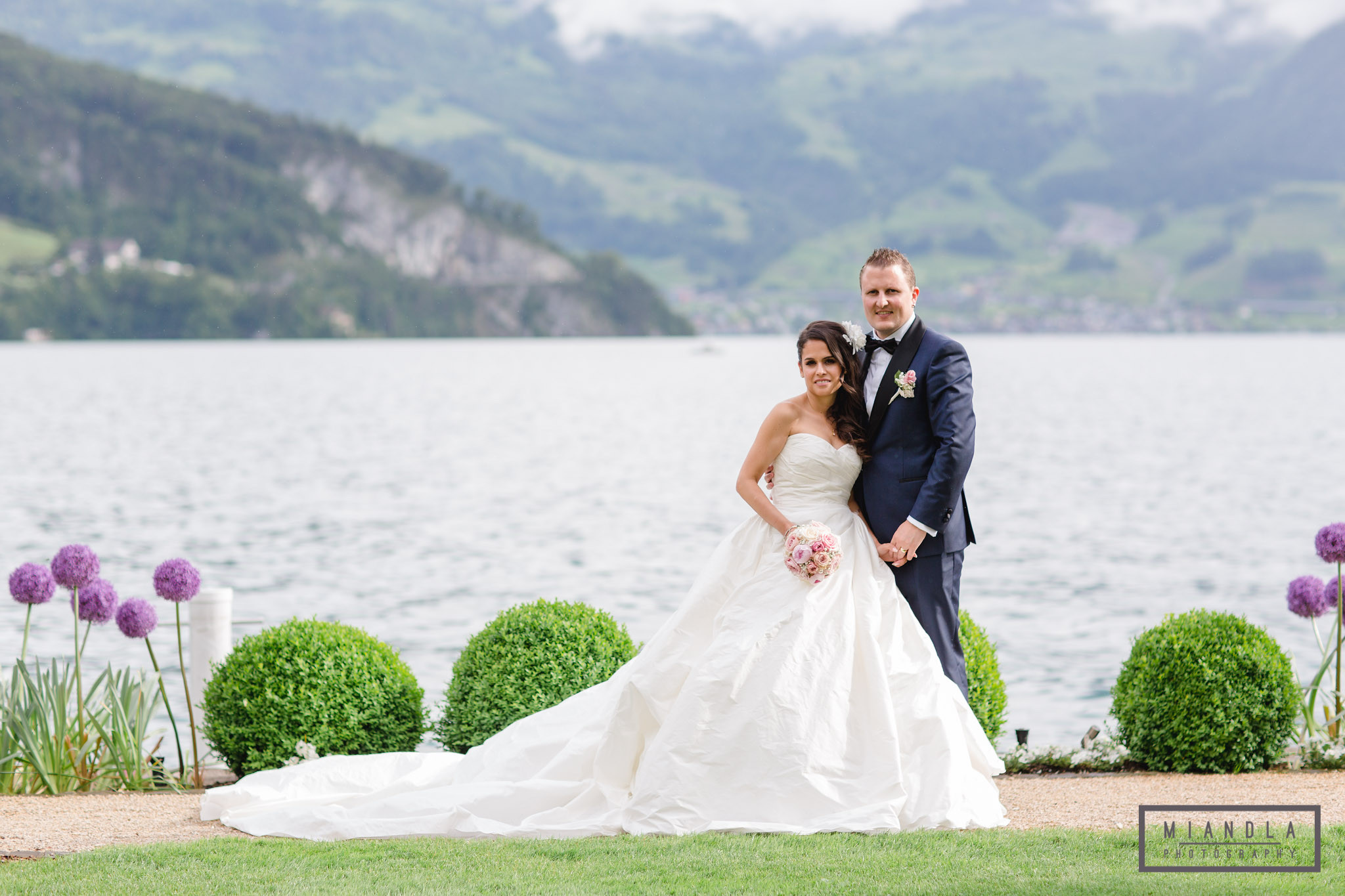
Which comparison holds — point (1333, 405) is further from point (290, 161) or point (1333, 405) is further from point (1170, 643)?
point (290, 161)

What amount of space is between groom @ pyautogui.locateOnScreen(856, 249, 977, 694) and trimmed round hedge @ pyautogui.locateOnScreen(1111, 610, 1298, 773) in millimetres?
1847

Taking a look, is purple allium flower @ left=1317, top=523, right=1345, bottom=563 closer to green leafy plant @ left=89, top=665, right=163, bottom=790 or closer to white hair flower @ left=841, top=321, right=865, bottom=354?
white hair flower @ left=841, top=321, right=865, bottom=354

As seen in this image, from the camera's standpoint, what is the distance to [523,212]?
189750mm

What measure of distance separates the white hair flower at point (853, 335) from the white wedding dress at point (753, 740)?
564 mm

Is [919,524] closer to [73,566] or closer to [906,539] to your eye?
[906,539]

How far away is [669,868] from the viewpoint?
5.52 meters

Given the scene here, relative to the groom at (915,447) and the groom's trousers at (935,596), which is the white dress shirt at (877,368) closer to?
the groom at (915,447)

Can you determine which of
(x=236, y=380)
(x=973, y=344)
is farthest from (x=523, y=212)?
(x=236, y=380)

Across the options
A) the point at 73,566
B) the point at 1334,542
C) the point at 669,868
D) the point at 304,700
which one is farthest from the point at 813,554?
the point at 73,566

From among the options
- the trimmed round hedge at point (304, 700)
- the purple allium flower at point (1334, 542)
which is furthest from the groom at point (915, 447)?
the trimmed round hedge at point (304, 700)

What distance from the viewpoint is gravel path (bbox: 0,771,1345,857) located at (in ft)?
21.3

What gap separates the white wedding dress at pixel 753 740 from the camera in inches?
244

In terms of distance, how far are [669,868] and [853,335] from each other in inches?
113

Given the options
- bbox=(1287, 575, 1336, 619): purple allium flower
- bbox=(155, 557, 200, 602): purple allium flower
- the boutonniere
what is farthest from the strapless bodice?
bbox=(155, 557, 200, 602): purple allium flower
